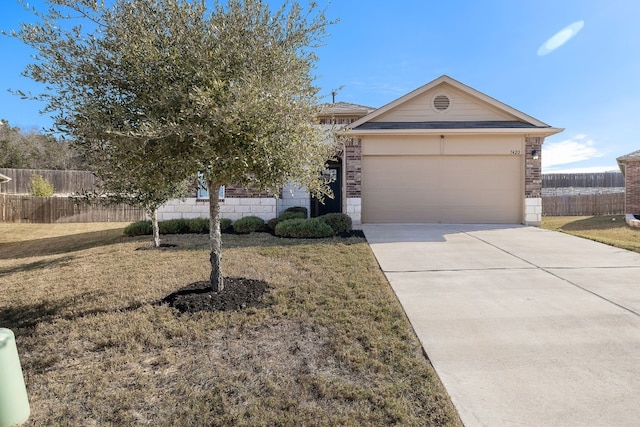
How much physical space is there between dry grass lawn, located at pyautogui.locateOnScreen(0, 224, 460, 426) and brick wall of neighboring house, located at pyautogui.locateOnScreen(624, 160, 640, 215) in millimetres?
15094

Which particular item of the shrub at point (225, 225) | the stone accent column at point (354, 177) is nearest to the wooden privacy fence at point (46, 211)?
the shrub at point (225, 225)

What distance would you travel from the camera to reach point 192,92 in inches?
151

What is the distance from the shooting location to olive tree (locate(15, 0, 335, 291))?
378cm

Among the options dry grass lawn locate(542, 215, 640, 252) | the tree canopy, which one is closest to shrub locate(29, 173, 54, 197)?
the tree canopy

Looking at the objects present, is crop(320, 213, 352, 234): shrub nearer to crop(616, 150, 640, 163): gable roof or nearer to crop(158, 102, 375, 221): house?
crop(158, 102, 375, 221): house

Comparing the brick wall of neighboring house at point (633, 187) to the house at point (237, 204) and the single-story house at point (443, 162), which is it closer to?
the single-story house at point (443, 162)

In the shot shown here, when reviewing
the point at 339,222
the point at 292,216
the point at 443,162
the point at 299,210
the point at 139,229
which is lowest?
the point at 139,229

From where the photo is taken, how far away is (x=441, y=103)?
1214 centimetres

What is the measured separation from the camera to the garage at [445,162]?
38.2 feet

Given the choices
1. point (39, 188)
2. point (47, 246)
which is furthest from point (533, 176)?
point (39, 188)

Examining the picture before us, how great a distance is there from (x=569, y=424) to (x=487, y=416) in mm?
527

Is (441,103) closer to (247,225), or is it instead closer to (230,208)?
(247,225)

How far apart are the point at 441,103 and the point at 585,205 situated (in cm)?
1297

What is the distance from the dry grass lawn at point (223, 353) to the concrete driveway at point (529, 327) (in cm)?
31
